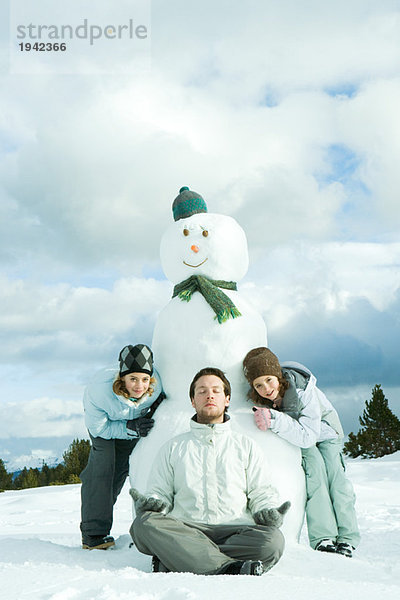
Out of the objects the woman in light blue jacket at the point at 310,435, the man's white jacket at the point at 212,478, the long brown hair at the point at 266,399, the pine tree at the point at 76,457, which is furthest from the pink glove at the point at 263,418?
the pine tree at the point at 76,457

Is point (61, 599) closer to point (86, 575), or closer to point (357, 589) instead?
point (86, 575)

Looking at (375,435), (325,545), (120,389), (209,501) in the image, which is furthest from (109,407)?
(375,435)

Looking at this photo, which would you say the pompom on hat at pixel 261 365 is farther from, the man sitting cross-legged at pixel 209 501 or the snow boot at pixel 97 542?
the snow boot at pixel 97 542

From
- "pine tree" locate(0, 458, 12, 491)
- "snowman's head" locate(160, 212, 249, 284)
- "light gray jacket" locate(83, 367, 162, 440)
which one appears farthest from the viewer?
"pine tree" locate(0, 458, 12, 491)

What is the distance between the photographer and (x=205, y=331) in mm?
3779

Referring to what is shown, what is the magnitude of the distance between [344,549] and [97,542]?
5.23 feet

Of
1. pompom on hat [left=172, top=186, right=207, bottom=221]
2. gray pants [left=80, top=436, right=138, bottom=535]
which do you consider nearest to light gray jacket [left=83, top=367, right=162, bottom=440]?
gray pants [left=80, top=436, right=138, bottom=535]

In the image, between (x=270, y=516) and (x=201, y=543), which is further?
(x=270, y=516)

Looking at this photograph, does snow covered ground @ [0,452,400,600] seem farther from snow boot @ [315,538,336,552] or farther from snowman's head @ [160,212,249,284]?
snowman's head @ [160,212,249,284]

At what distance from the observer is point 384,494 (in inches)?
299

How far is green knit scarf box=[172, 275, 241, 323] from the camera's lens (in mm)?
3838

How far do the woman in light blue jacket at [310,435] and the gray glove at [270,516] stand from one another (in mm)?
658

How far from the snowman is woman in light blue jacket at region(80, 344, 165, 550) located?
5.1 inches

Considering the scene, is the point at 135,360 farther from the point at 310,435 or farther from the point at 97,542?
the point at 97,542
